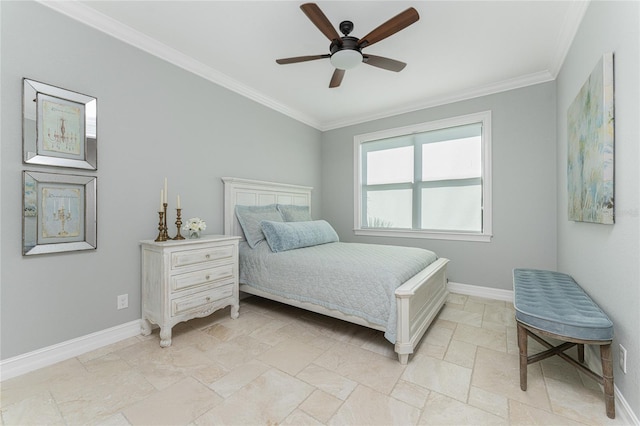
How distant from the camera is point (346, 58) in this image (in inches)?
82.5

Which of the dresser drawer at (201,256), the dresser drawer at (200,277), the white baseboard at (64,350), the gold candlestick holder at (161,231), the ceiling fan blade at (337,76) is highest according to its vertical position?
the ceiling fan blade at (337,76)

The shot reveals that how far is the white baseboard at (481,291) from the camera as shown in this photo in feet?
10.6

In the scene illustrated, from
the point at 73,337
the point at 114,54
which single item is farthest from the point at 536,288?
the point at 114,54

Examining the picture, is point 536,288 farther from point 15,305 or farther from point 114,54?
point 114,54

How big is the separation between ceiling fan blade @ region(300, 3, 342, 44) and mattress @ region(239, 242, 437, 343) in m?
1.78

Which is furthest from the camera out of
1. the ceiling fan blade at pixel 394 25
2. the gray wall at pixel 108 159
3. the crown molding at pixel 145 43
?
the crown molding at pixel 145 43

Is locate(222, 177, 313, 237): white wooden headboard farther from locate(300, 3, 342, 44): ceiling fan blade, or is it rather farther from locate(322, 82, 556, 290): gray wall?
locate(322, 82, 556, 290): gray wall

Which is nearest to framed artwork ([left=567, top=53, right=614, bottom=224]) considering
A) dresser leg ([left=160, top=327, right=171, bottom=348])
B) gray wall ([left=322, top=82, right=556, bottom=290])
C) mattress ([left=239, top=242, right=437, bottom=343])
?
gray wall ([left=322, top=82, right=556, bottom=290])

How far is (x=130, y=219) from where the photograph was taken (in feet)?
7.74

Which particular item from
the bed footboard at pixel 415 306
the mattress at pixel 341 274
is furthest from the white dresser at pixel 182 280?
the bed footboard at pixel 415 306

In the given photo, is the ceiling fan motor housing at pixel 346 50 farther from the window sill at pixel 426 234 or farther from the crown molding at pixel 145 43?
the window sill at pixel 426 234

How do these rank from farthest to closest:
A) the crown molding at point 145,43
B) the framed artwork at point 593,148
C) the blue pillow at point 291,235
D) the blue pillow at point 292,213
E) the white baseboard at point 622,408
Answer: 1. the blue pillow at point 292,213
2. the blue pillow at point 291,235
3. the crown molding at point 145,43
4. the framed artwork at point 593,148
5. the white baseboard at point 622,408

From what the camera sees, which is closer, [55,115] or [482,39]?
[55,115]

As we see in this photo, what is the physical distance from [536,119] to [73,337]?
4.96 meters
